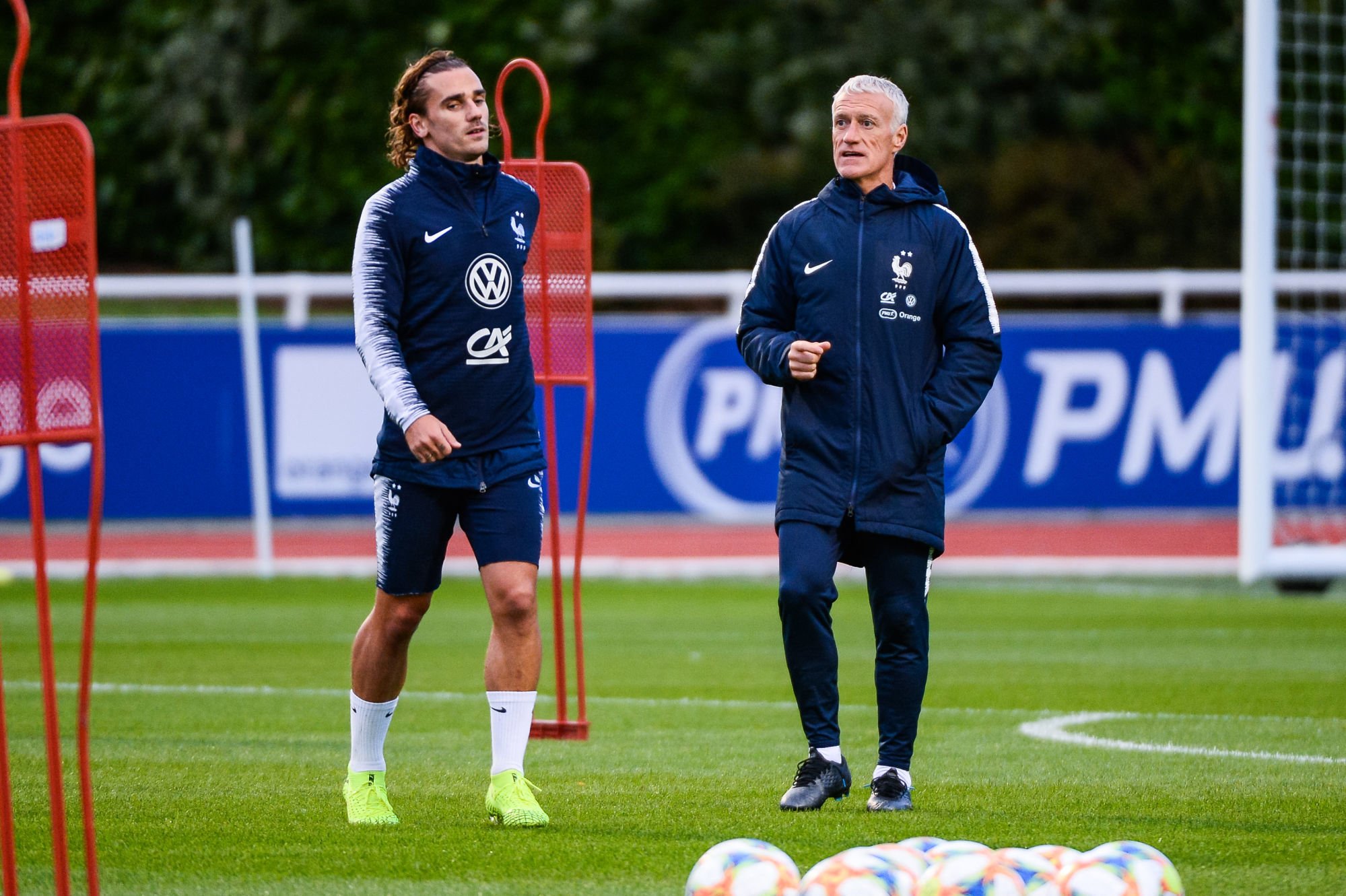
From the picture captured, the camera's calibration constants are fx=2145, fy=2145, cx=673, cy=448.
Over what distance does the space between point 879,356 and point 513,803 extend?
162cm

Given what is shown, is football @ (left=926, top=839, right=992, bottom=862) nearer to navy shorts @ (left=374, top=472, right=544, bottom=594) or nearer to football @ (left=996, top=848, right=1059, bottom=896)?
football @ (left=996, top=848, right=1059, bottom=896)

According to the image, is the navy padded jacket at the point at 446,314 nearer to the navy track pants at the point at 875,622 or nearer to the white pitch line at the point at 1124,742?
the navy track pants at the point at 875,622

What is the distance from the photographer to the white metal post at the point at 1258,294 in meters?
12.9

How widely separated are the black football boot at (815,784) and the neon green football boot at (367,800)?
1121 millimetres

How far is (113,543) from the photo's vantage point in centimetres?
1664

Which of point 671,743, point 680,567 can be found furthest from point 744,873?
point 680,567

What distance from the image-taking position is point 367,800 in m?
6.02

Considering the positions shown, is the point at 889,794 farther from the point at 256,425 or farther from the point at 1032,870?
the point at 256,425

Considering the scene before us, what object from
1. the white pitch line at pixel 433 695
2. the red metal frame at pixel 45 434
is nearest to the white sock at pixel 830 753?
the red metal frame at pixel 45 434

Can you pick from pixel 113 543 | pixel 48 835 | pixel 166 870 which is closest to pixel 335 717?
pixel 48 835

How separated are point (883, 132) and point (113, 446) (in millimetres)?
10144

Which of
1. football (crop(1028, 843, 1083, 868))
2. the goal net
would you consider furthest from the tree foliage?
football (crop(1028, 843, 1083, 868))

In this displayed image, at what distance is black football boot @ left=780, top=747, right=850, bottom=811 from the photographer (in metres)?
6.08

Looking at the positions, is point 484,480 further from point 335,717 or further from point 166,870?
point 335,717
